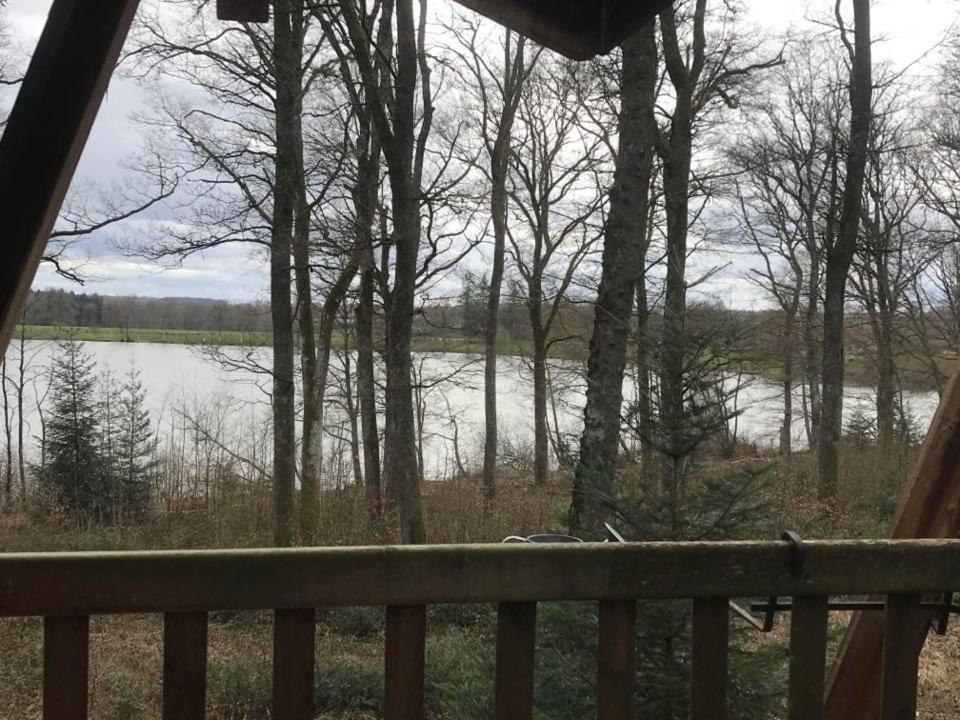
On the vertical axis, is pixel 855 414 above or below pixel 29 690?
above

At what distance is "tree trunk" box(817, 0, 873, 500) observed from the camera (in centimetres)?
1348

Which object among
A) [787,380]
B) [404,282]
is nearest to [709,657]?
[404,282]

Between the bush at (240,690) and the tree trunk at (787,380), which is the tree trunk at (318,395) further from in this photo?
the tree trunk at (787,380)

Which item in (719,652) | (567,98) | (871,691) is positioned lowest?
(871,691)

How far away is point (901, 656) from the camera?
1.43 meters

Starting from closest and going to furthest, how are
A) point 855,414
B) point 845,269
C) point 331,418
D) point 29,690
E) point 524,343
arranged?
point 29,690
point 845,269
point 855,414
point 331,418
point 524,343

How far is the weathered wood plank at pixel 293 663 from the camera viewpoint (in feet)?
4.28

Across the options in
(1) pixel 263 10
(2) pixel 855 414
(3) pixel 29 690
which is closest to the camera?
(1) pixel 263 10

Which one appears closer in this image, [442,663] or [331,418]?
[442,663]

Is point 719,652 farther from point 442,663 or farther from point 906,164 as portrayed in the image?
point 906,164

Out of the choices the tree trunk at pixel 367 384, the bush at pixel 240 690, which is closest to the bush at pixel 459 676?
the bush at pixel 240 690

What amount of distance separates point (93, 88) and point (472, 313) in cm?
1916

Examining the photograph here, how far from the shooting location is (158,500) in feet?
41.7

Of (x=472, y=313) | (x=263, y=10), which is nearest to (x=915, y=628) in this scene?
(x=263, y=10)
